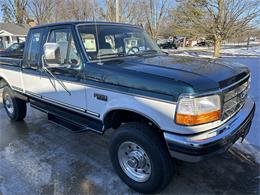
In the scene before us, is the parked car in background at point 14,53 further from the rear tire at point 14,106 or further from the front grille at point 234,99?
the front grille at point 234,99

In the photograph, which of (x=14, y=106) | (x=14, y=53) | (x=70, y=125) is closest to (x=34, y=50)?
(x=70, y=125)

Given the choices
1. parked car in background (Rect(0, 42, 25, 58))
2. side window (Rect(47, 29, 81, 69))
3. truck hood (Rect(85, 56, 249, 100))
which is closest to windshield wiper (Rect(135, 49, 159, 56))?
truck hood (Rect(85, 56, 249, 100))

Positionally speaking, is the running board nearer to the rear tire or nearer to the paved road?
the paved road

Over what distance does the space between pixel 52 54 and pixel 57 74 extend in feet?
1.39

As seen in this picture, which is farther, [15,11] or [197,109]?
[15,11]

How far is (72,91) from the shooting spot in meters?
3.45

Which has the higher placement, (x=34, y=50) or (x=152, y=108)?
(x=34, y=50)

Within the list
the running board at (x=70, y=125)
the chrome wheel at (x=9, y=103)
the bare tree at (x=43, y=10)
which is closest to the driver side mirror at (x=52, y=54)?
the running board at (x=70, y=125)

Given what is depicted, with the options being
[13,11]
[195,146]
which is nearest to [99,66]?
[195,146]

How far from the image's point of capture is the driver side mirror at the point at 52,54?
10.5 ft

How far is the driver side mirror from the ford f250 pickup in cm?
1

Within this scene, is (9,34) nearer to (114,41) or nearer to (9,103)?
(9,103)

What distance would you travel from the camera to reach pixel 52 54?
327 cm

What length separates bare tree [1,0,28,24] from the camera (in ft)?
131
